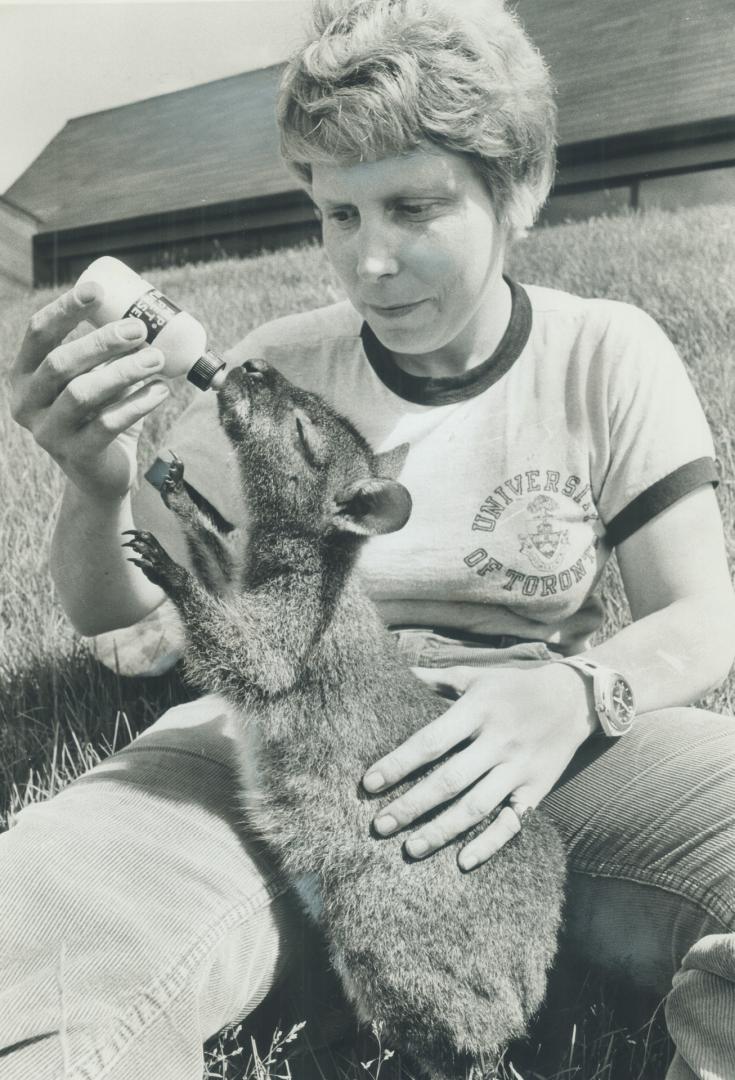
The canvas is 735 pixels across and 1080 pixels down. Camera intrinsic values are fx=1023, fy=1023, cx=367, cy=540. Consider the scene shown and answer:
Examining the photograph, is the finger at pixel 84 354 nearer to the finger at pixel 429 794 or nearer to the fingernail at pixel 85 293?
the fingernail at pixel 85 293

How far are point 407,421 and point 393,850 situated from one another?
1.25 m

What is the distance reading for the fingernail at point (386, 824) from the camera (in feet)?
7.80

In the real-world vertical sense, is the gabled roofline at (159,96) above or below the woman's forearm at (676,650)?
above

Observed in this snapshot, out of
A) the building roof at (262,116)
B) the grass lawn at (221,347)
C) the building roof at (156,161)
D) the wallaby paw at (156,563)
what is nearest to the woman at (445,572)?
the wallaby paw at (156,563)

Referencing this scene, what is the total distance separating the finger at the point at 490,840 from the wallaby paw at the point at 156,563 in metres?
0.94

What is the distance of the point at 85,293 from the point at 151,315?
0.17 m

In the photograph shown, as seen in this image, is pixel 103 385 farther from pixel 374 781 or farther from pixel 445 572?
pixel 374 781

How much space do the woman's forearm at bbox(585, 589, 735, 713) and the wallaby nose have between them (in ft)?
4.01

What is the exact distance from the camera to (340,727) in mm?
2588

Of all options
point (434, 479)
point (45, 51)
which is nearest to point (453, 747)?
point (434, 479)

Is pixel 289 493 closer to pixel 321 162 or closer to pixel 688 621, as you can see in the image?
pixel 321 162

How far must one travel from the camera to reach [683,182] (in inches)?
145

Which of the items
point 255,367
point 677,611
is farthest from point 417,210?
point 677,611

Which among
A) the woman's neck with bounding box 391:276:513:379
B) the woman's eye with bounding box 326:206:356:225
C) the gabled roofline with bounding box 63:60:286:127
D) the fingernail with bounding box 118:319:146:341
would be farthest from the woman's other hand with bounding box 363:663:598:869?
the gabled roofline with bounding box 63:60:286:127
